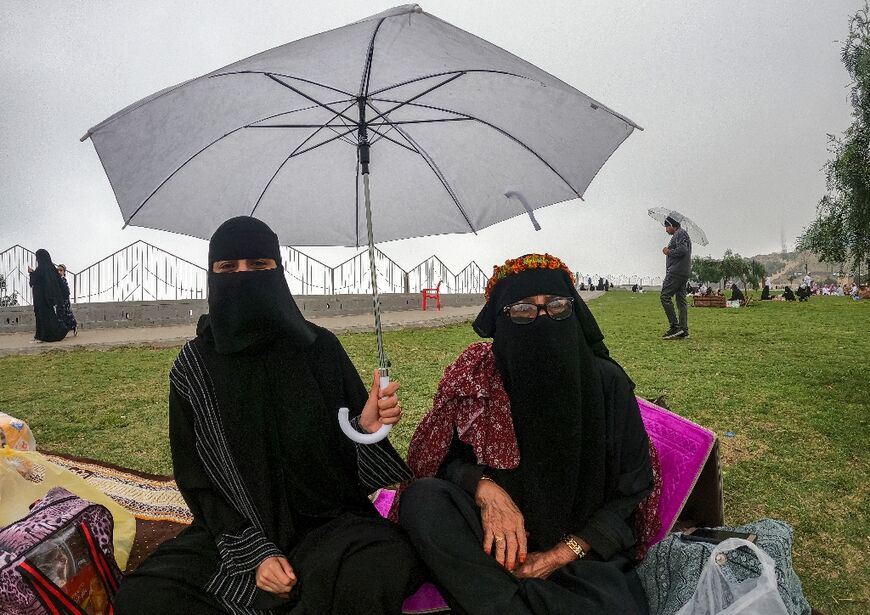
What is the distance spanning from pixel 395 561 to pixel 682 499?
1.31 meters

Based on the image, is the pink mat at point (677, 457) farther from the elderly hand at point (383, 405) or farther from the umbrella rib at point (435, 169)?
the umbrella rib at point (435, 169)

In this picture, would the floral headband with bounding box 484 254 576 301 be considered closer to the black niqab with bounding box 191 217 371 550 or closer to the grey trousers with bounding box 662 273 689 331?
the black niqab with bounding box 191 217 371 550

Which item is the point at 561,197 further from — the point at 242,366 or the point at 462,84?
the point at 242,366

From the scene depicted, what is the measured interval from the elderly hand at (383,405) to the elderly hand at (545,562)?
2.23ft

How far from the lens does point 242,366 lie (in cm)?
210

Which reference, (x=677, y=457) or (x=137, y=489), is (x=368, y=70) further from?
(x=137, y=489)

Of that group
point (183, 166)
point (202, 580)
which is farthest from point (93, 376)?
point (202, 580)

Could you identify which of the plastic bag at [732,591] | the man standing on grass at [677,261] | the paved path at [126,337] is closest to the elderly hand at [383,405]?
the plastic bag at [732,591]

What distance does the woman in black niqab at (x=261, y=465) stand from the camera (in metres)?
1.88

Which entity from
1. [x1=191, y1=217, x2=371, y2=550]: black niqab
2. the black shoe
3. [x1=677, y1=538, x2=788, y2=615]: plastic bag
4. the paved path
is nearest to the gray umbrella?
[x1=191, y1=217, x2=371, y2=550]: black niqab

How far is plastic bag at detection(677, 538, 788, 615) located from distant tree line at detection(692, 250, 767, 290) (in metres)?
49.9

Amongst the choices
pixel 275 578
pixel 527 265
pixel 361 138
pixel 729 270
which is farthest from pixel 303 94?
pixel 729 270

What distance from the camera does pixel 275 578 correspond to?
186 cm

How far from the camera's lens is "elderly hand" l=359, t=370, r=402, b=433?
1964mm
